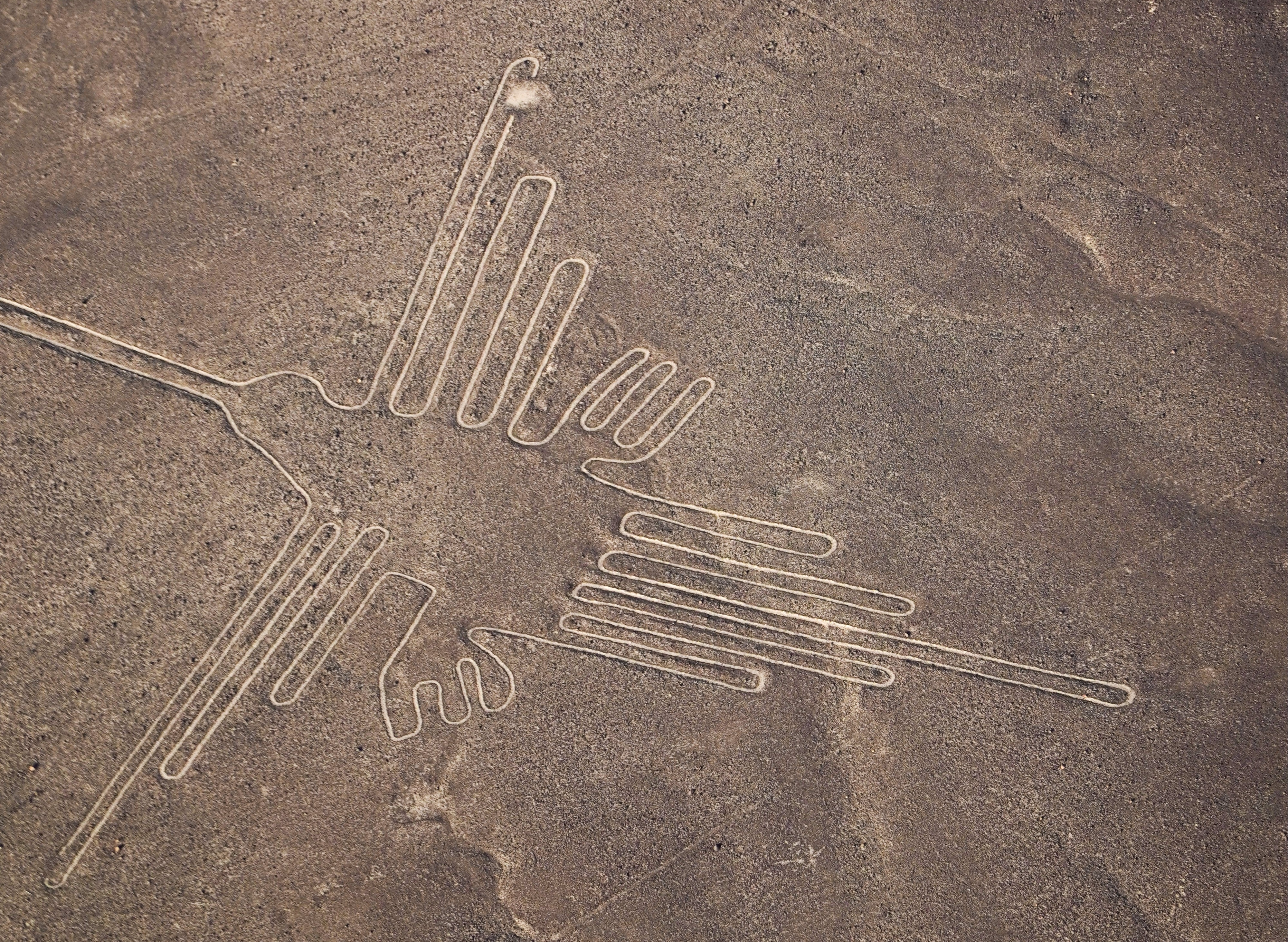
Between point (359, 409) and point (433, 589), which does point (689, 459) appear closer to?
point (433, 589)

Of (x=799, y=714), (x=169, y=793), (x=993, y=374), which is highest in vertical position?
(x=993, y=374)

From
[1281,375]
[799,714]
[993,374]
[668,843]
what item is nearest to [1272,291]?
[1281,375]

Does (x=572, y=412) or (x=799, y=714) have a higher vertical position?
(x=572, y=412)

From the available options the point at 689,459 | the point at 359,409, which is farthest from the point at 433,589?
the point at 689,459

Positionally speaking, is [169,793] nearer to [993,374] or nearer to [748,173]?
[748,173]
